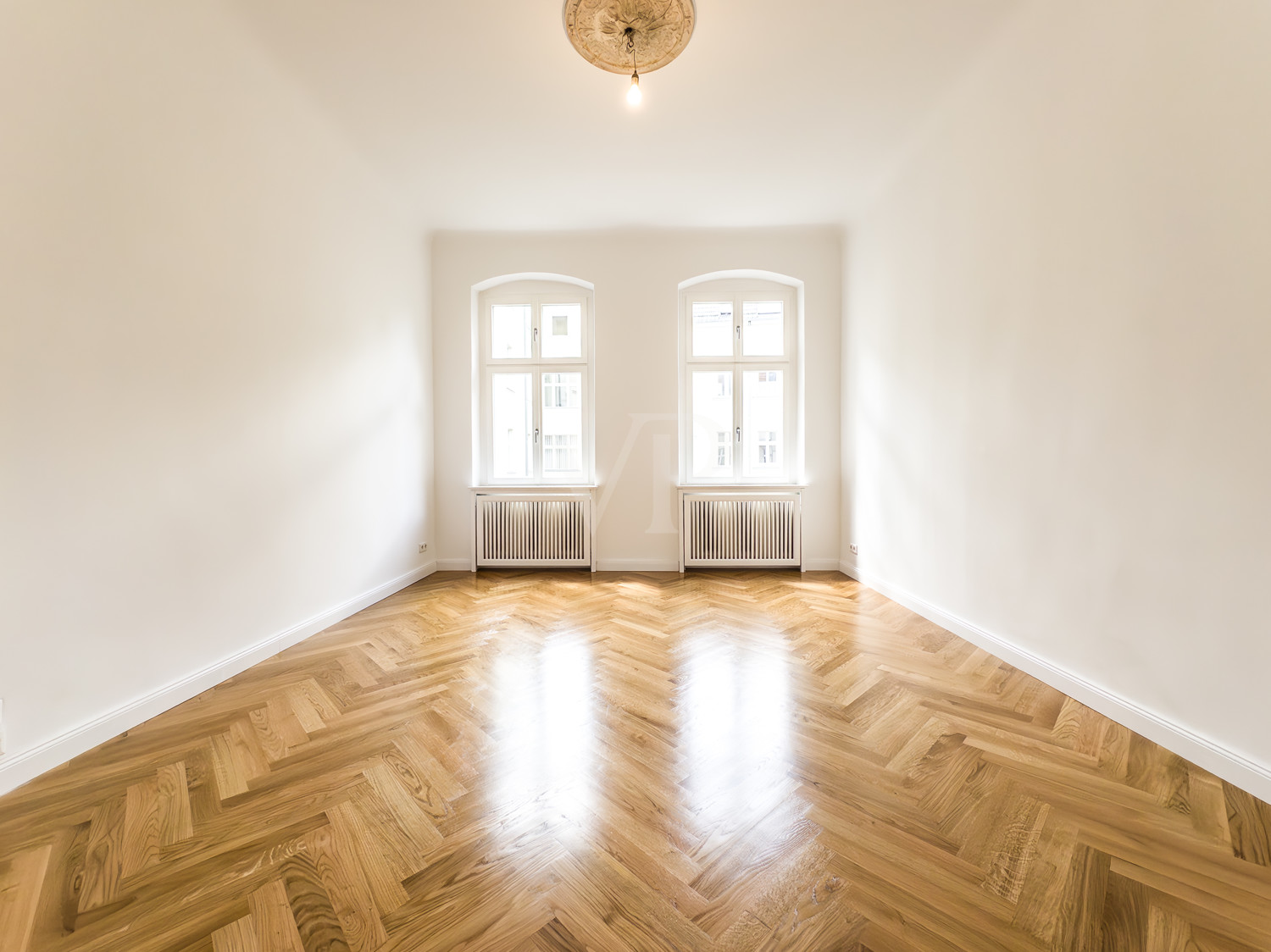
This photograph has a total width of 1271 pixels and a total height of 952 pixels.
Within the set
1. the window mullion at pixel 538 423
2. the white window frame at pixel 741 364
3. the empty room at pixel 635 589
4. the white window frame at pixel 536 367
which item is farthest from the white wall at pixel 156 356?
the white window frame at pixel 741 364

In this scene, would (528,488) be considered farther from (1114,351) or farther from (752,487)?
(1114,351)

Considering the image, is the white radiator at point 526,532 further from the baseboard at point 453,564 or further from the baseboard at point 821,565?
the baseboard at point 821,565

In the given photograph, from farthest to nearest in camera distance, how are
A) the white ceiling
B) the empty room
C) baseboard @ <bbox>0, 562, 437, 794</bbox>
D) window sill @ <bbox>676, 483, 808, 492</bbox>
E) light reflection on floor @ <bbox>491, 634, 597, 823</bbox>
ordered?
window sill @ <bbox>676, 483, 808, 492</bbox>, the white ceiling, baseboard @ <bbox>0, 562, 437, 794</bbox>, light reflection on floor @ <bbox>491, 634, 597, 823</bbox>, the empty room

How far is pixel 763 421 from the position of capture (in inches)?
195

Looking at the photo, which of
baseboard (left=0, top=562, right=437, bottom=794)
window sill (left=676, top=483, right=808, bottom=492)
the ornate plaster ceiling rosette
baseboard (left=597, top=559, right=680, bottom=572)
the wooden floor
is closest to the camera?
the wooden floor

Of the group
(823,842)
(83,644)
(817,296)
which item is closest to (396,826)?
(823,842)

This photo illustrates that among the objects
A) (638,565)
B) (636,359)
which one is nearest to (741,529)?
(638,565)

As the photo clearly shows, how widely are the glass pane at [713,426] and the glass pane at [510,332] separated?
1.71 meters

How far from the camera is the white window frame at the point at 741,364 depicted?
4891 mm

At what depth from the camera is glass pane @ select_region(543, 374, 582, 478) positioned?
196 inches

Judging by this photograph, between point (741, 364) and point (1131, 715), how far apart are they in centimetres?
368

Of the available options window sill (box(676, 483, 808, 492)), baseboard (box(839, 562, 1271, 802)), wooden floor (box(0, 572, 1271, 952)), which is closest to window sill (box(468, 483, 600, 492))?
window sill (box(676, 483, 808, 492))

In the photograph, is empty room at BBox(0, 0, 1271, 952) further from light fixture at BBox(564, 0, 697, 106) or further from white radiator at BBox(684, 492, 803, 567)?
white radiator at BBox(684, 492, 803, 567)

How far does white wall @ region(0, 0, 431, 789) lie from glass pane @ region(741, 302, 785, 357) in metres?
3.37
